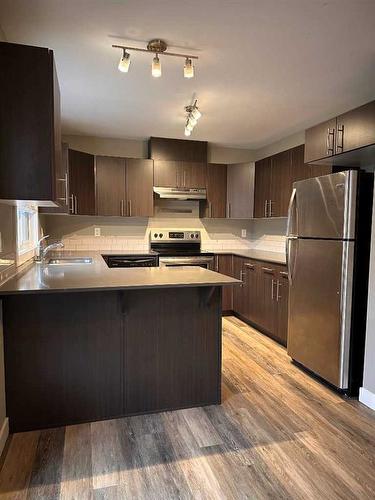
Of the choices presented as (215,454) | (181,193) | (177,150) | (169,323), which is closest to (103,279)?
(169,323)

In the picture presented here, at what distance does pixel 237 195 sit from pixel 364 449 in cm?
349

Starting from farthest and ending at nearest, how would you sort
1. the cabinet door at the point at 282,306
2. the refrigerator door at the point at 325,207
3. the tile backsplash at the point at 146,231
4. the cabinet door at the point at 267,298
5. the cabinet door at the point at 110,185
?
the tile backsplash at the point at 146,231 → the cabinet door at the point at 110,185 → the cabinet door at the point at 267,298 → the cabinet door at the point at 282,306 → the refrigerator door at the point at 325,207

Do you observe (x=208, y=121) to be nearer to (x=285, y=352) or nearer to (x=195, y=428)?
(x=285, y=352)

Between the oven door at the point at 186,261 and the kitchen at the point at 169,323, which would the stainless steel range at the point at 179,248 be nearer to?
the oven door at the point at 186,261

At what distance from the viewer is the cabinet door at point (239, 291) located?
4.54 meters

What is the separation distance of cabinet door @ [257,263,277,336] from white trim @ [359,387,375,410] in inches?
52.1

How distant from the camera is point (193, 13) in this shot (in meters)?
1.84

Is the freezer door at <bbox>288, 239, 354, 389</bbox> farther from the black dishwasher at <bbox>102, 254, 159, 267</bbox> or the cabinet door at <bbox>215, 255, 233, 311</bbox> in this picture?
the black dishwasher at <bbox>102, 254, 159, 267</bbox>

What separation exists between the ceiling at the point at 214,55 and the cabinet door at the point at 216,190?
1.10m

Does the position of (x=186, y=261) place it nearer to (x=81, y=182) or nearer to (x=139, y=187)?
(x=139, y=187)

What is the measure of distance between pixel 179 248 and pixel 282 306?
1.83 m

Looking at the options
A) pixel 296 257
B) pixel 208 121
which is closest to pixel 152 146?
pixel 208 121

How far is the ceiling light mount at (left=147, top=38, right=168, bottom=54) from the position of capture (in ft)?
6.98

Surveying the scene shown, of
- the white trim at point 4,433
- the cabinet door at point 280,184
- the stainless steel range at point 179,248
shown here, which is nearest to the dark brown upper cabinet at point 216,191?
the stainless steel range at point 179,248
